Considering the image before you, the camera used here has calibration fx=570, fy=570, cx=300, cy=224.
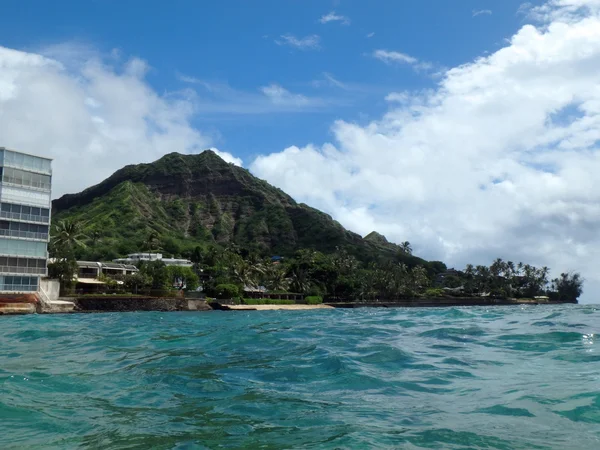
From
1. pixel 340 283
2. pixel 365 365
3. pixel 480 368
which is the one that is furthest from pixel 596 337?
pixel 340 283

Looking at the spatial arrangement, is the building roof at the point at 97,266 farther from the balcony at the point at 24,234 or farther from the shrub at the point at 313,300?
the balcony at the point at 24,234

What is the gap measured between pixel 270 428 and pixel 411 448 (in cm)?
203

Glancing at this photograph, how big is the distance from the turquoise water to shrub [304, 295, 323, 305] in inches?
3894

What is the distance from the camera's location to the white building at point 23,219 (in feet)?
212

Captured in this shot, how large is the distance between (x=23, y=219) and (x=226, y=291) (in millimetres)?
41491

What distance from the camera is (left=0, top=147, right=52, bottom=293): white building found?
Result: 64.7 meters

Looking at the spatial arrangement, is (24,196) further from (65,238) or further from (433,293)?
(433,293)

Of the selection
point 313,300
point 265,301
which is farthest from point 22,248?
point 313,300

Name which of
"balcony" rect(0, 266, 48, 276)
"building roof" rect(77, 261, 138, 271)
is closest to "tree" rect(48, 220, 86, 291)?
"balcony" rect(0, 266, 48, 276)

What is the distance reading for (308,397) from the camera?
10070mm

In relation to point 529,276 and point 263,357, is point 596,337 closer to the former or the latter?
point 263,357

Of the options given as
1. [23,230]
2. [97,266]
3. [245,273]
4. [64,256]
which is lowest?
[245,273]

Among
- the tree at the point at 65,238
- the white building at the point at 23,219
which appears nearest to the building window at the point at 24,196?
the white building at the point at 23,219

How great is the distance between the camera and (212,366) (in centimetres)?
1362
